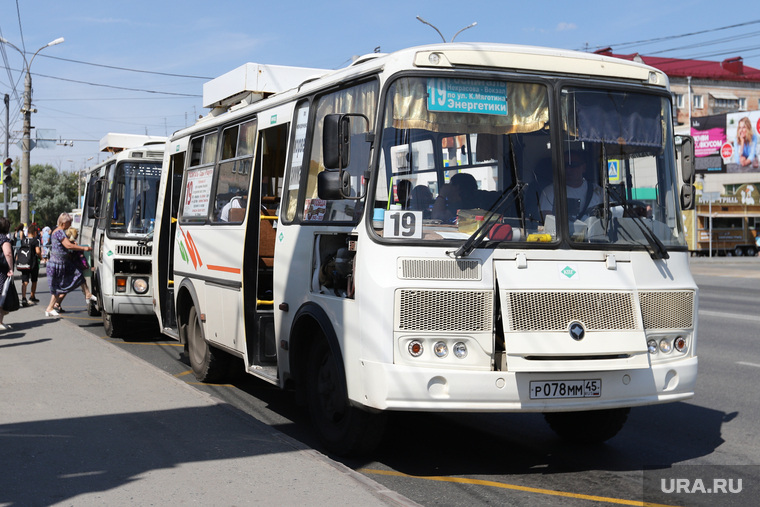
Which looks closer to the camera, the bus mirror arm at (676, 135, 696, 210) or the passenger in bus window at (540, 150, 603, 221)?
the passenger in bus window at (540, 150, 603, 221)

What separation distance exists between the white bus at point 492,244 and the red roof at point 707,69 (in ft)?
253

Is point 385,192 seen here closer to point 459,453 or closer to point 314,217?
point 314,217

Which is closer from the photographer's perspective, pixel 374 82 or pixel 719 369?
pixel 374 82

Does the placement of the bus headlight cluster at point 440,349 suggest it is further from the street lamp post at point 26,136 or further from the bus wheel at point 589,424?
the street lamp post at point 26,136

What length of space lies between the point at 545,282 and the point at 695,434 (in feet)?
8.82

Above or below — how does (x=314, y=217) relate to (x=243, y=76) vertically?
below

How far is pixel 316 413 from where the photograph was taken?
6.77 m

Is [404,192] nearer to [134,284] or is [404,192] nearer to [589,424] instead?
[589,424]

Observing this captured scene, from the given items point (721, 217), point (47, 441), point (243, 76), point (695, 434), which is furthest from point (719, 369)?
point (721, 217)

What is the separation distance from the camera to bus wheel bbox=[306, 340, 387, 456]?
6281mm

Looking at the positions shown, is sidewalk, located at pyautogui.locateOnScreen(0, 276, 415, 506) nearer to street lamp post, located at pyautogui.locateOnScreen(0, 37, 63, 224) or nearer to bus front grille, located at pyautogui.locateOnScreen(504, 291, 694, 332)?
bus front grille, located at pyautogui.locateOnScreen(504, 291, 694, 332)

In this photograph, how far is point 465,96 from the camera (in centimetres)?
600

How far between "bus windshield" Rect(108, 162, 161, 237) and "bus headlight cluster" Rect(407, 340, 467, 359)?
842cm
